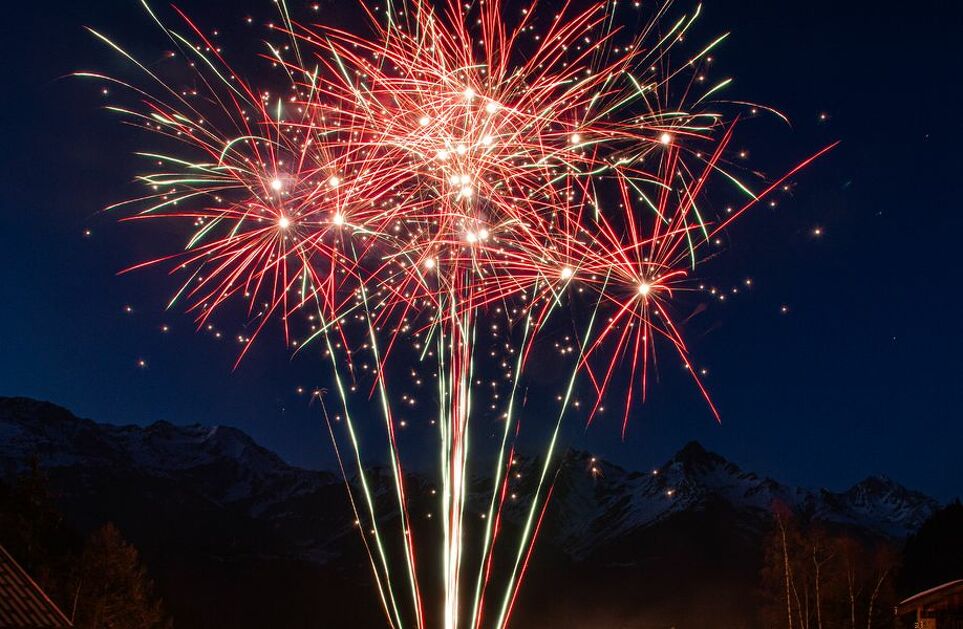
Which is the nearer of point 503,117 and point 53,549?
point 503,117

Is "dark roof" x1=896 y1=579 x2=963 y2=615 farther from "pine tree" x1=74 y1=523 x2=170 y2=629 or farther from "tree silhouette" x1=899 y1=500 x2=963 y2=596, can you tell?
"tree silhouette" x1=899 y1=500 x2=963 y2=596

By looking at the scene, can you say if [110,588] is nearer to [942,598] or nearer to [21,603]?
[21,603]

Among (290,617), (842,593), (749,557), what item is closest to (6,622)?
(842,593)

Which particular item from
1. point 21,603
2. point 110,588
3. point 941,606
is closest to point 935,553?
point 941,606

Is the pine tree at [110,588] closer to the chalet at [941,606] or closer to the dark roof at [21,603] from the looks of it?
the dark roof at [21,603]

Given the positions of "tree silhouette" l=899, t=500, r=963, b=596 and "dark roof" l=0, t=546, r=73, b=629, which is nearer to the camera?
"dark roof" l=0, t=546, r=73, b=629

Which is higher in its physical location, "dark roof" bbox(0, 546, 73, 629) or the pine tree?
the pine tree

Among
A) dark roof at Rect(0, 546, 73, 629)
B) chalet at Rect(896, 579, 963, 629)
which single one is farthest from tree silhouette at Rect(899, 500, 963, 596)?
dark roof at Rect(0, 546, 73, 629)

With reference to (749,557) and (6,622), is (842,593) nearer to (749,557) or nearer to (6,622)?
(6,622)
